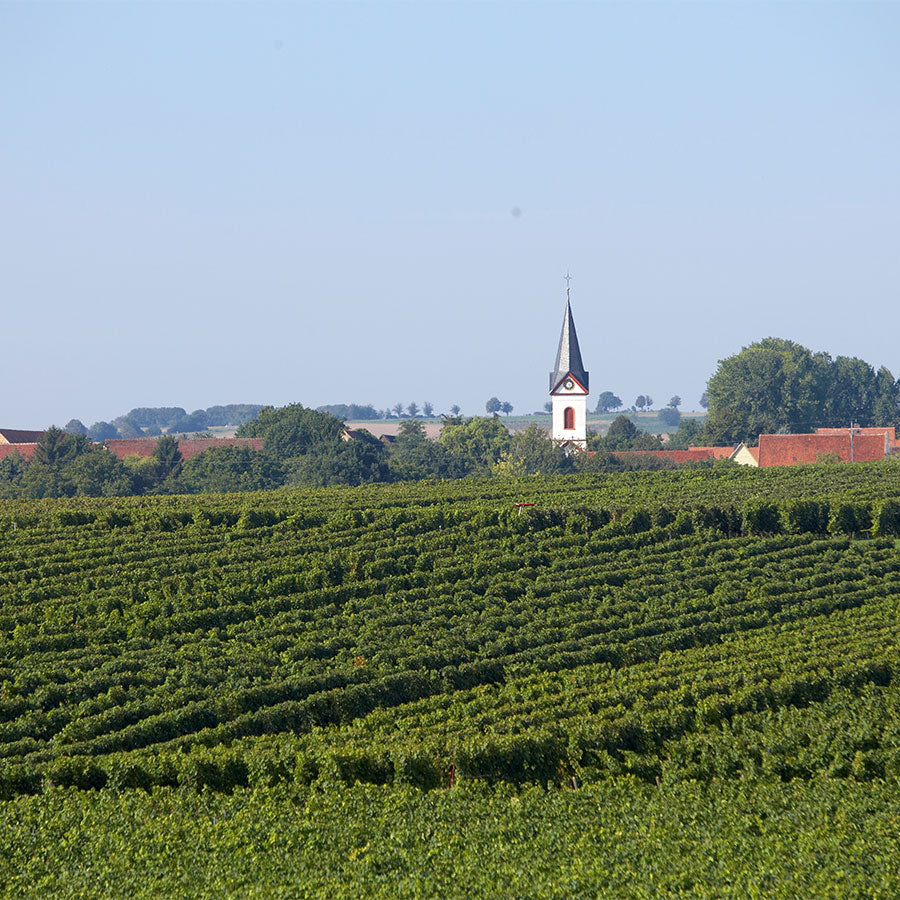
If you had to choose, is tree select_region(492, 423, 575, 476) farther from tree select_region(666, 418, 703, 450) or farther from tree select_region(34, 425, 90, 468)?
tree select_region(34, 425, 90, 468)

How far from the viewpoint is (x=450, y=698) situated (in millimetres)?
24969

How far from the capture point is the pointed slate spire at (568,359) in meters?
88.5

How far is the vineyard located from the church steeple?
4466 cm

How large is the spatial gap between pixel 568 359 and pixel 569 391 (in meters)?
2.59

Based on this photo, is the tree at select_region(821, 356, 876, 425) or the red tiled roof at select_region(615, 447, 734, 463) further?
the tree at select_region(821, 356, 876, 425)

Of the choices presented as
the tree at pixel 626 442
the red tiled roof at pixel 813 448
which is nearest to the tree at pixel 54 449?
the tree at pixel 626 442

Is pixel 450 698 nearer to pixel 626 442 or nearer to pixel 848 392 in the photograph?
pixel 626 442

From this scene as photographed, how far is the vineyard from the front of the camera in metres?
15.6

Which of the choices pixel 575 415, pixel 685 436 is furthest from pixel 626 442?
pixel 685 436

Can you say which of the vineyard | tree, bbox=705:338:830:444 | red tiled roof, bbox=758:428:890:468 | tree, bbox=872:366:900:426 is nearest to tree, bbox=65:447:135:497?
the vineyard

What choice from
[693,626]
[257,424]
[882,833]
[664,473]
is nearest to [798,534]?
[693,626]

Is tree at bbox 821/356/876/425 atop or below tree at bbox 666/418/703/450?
atop

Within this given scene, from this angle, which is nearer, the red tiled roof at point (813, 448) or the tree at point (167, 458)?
the red tiled roof at point (813, 448)

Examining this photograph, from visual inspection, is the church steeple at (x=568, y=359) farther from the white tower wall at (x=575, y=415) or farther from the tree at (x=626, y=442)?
the tree at (x=626, y=442)
